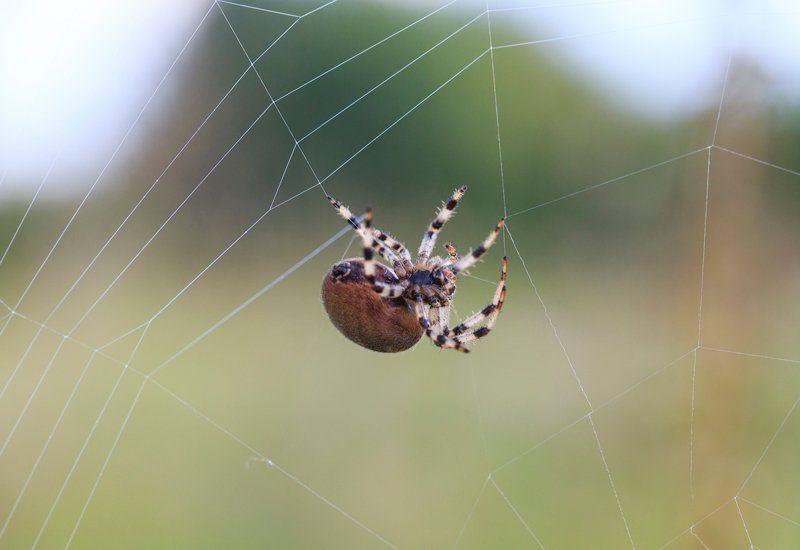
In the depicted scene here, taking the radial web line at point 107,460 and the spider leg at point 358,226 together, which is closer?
the spider leg at point 358,226

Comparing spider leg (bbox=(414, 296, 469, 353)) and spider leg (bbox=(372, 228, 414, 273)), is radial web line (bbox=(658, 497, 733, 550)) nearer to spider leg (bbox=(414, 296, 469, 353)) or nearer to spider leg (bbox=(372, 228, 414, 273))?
spider leg (bbox=(414, 296, 469, 353))

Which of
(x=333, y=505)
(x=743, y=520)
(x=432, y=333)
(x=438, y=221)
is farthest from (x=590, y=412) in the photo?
(x=438, y=221)

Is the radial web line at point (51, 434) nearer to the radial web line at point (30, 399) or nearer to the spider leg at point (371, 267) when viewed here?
the radial web line at point (30, 399)

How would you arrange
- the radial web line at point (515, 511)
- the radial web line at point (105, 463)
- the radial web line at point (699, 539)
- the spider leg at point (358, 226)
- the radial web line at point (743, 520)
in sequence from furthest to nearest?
the radial web line at point (105, 463) < the radial web line at point (515, 511) < the radial web line at point (743, 520) < the radial web line at point (699, 539) < the spider leg at point (358, 226)

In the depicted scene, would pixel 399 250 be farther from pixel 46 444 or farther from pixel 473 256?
pixel 46 444

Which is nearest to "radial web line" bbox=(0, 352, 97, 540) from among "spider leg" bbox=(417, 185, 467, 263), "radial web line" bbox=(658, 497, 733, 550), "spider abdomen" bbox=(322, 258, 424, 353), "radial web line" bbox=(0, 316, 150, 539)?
"radial web line" bbox=(0, 316, 150, 539)

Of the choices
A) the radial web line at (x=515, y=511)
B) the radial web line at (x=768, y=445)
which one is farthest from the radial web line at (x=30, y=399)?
the radial web line at (x=768, y=445)
